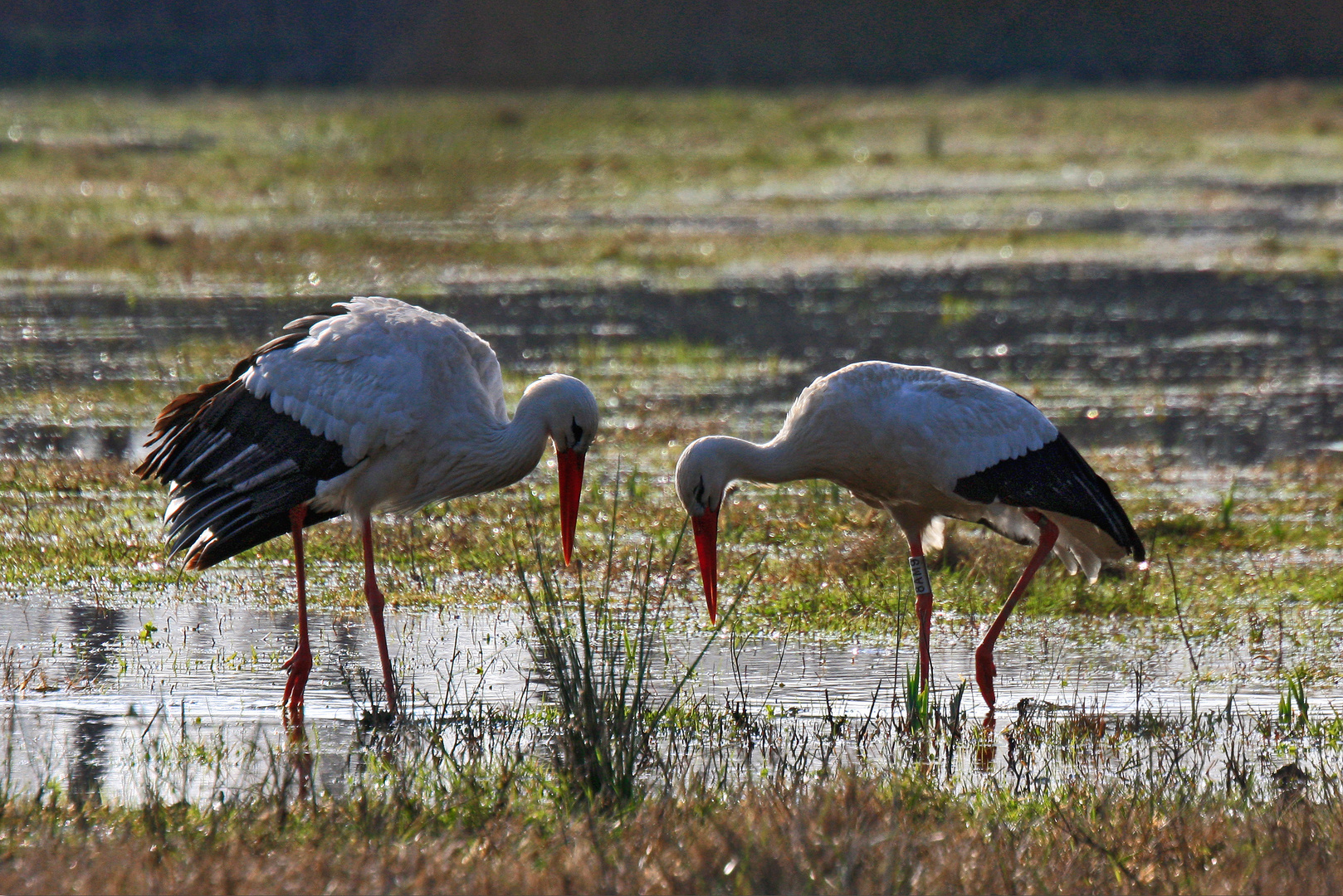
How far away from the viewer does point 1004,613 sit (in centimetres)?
667

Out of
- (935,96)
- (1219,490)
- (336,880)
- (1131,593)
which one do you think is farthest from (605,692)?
(935,96)

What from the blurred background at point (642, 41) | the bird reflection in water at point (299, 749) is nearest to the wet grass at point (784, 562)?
the bird reflection in water at point (299, 749)

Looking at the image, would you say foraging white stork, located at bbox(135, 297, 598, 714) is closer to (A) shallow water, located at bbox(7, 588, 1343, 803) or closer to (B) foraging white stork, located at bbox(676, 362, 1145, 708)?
(A) shallow water, located at bbox(7, 588, 1343, 803)

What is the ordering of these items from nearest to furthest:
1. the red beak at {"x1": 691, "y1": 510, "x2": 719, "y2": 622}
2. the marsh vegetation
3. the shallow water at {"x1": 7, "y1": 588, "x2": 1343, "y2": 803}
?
1. the marsh vegetation
2. the shallow water at {"x1": 7, "y1": 588, "x2": 1343, "y2": 803}
3. the red beak at {"x1": 691, "y1": 510, "x2": 719, "y2": 622}

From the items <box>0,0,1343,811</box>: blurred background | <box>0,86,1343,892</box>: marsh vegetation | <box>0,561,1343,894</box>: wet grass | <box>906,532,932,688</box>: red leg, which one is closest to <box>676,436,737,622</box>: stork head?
<box>0,86,1343,892</box>: marsh vegetation

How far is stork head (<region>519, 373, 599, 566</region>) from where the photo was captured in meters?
6.36

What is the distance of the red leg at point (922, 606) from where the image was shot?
6.57 metres

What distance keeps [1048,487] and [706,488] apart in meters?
1.25

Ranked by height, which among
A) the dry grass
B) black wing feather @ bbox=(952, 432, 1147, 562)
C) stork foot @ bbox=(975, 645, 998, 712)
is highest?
black wing feather @ bbox=(952, 432, 1147, 562)

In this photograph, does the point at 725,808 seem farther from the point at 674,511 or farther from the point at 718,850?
the point at 674,511

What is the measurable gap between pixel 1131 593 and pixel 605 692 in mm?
3367

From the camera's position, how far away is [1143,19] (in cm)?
2755

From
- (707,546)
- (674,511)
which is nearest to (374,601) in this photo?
(707,546)

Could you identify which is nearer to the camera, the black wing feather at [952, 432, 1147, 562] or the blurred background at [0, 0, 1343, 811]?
the black wing feather at [952, 432, 1147, 562]
